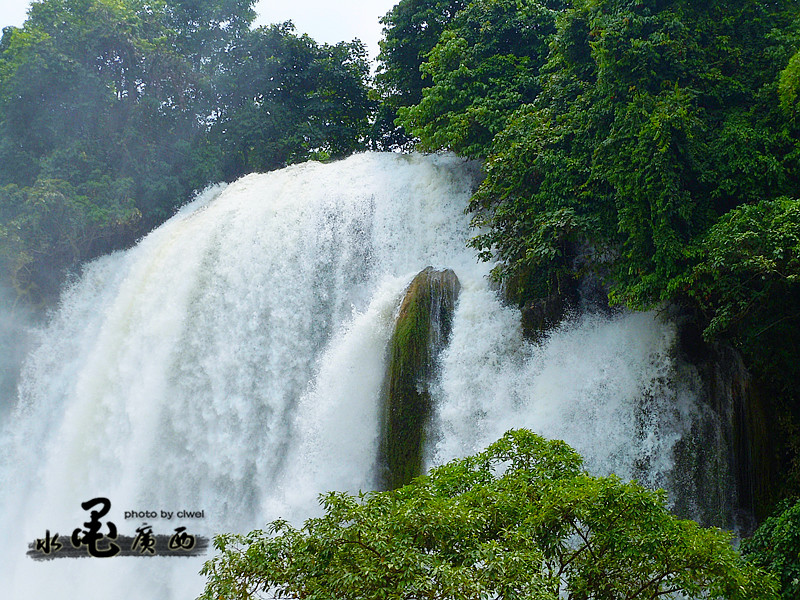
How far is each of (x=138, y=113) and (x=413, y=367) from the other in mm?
12731

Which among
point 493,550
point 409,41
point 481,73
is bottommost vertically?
point 493,550

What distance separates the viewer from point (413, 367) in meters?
9.64

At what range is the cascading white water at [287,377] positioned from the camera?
916cm

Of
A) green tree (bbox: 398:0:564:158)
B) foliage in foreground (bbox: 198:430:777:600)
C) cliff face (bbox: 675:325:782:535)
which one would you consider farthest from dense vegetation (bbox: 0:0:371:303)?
foliage in foreground (bbox: 198:430:777:600)

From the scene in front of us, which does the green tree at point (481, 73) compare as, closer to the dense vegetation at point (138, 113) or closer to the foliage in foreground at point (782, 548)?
the dense vegetation at point (138, 113)

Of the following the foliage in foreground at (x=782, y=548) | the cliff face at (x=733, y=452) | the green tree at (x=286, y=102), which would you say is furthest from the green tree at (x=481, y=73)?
the foliage in foreground at (x=782, y=548)

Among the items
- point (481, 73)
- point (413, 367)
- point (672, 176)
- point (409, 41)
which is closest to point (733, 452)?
point (672, 176)

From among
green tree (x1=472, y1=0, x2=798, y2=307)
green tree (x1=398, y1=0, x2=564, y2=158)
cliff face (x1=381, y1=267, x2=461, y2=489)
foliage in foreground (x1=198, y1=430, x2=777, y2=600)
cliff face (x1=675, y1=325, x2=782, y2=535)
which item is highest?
green tree (x1=398, y1=0, x2=564, y2=158)

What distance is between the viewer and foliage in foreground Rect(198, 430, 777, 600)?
4.83 meters

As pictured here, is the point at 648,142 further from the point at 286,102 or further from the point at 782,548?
the point at 286,102

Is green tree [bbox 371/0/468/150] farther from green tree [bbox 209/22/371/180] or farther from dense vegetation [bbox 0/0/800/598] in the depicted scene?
green tree [bbox 209/22/371/180]

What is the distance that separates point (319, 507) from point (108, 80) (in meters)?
13.9

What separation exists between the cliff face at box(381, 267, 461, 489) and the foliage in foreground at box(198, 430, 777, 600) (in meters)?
3.28

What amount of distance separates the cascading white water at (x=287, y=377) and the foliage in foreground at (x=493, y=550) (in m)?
2.99
